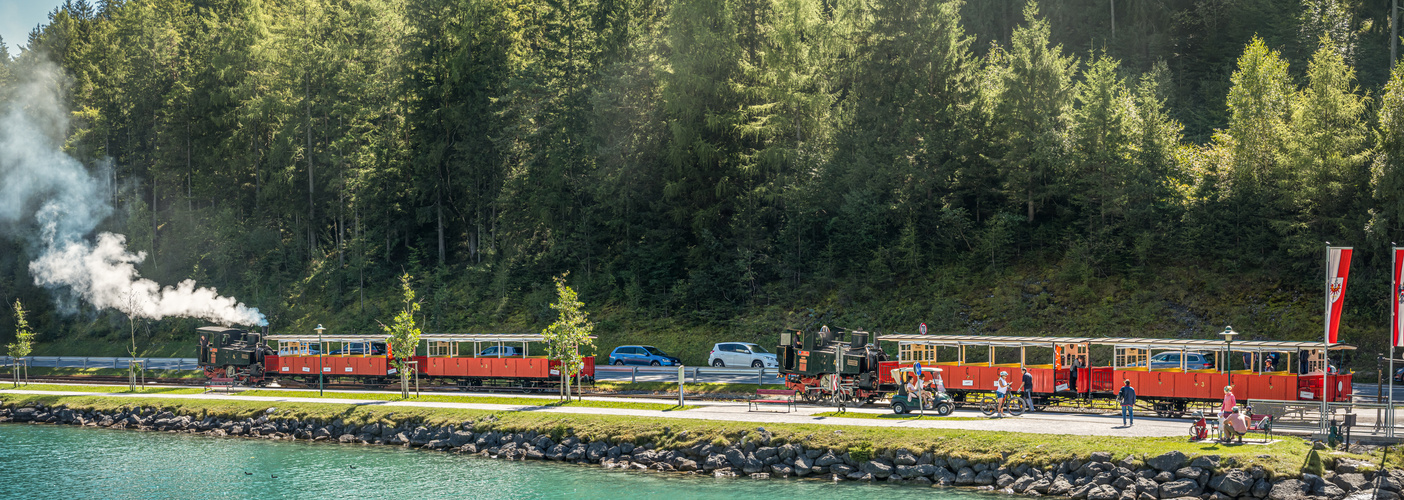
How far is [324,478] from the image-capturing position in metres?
31.8

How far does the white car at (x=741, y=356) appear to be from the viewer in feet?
163

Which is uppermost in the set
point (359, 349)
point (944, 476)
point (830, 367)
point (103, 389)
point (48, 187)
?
point (48, 187)

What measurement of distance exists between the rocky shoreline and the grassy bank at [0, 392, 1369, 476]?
224 mm

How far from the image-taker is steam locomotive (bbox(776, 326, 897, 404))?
36.8 meters

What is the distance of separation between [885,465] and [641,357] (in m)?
24.8

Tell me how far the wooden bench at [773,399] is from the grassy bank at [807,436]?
369 cm

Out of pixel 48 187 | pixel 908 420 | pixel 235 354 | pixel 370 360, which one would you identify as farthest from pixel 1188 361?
pixel 48 187

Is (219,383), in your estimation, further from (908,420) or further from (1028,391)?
(1028,391)

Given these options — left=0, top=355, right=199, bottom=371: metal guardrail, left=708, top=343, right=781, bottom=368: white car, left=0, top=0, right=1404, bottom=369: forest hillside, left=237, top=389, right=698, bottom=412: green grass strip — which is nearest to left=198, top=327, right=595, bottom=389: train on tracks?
left=237, top=389, right=698, bottom=412: green grass strip

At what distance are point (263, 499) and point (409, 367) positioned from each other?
16.1 meters

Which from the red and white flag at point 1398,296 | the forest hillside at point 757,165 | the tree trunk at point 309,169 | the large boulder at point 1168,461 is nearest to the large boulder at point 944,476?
the large boulder at point 1168,461

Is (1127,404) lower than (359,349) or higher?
higher

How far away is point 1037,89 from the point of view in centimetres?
5034

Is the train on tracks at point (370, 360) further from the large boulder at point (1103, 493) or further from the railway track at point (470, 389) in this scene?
the large boulder at point (1103, 493)
